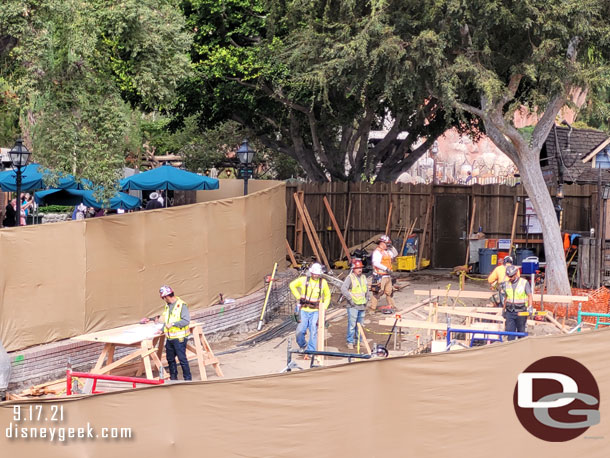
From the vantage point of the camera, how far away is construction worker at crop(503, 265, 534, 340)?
15.0 metres

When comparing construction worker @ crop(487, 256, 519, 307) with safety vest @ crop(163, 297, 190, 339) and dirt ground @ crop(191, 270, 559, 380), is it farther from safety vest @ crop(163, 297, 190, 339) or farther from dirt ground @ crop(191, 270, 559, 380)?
safety vest @ crop(163, 297, 190, 339)

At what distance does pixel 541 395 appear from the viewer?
8562 millimetres

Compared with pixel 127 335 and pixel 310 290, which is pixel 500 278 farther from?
pixel 127 335

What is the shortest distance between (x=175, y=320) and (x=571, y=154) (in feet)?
68.5

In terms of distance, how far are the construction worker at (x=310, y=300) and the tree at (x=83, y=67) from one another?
170 inches

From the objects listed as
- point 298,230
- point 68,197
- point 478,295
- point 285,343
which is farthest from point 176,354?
point 298,230

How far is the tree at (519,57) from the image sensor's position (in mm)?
19469

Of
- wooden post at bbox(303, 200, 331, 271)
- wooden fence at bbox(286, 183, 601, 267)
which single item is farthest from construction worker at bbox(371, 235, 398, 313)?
wooden fence at bbox(286, 183, 601, 267)

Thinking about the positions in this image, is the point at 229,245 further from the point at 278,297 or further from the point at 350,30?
the point at 350,30

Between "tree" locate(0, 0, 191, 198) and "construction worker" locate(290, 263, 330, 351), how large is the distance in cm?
432

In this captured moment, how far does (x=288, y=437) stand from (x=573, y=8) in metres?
14.4

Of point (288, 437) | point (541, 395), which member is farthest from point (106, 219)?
point (541, 395)

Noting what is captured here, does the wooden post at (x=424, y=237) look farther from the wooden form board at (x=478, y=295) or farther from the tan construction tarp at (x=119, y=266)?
the wooden form board at (x=478, y=295)

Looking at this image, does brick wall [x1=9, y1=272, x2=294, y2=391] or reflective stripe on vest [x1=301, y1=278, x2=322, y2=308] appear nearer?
brick wall [x1=9, y1=272, x2=294, y2=391]
